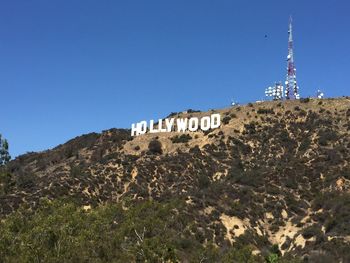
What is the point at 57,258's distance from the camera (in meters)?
32.3

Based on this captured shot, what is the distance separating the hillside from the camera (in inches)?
2611

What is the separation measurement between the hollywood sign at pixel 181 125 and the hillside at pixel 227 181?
176cm

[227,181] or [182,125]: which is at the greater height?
[182,125]

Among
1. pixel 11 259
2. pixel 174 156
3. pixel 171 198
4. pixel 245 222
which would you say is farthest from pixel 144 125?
pixel 11 259

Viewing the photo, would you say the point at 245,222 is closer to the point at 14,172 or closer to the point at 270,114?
the point at 270,114

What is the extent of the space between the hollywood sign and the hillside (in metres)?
1.76

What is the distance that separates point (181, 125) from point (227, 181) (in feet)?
87.4

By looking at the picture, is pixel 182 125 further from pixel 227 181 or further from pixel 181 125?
pixel 227 181

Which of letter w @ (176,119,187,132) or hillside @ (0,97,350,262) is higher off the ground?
letter w @ (176,119,187,132)

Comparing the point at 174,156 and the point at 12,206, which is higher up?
the point at 174,156

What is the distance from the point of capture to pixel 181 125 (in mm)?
111625

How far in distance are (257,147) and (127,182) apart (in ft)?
79.8

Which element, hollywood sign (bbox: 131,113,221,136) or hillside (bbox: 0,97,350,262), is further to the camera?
hollywood sign (bbox: 131,113,221,136)

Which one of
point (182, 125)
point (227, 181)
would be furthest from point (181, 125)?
point (227, 181)
